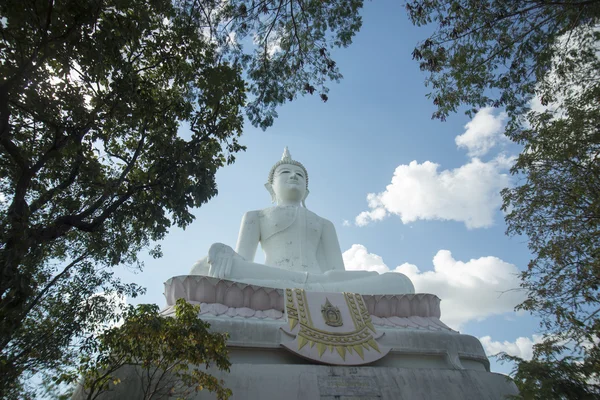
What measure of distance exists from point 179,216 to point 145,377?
1690mm

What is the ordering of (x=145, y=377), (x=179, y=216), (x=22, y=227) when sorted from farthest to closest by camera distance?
(x=179, y=216)
(x=145, y=377)
(x=22, y=227)

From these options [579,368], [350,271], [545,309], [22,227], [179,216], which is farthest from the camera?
[350,271]

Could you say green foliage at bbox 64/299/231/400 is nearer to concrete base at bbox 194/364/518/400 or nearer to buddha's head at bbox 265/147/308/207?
concrete base at bbox 194/364/518/400

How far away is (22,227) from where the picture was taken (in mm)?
3201

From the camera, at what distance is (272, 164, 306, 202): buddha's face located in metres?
9.43

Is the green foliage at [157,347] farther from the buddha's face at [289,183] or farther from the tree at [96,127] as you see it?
the buddha's face at [289,183]

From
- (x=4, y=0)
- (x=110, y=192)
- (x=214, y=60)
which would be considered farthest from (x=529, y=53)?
(x=4, y=0)

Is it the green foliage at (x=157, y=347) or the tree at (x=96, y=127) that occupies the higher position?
the tree at (x=96, y=127)

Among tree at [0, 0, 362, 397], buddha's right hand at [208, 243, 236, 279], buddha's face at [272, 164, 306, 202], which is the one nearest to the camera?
tree at [0, 0, 362, 397]

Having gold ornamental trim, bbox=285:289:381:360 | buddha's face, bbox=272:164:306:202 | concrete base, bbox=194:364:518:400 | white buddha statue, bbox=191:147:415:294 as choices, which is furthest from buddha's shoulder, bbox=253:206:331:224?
concrete base, bbox=194:364:518:400

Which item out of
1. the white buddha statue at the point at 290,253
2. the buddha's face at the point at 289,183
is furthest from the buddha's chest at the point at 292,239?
the buddha's face at the point at 289,183

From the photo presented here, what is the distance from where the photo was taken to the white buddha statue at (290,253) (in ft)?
21.8

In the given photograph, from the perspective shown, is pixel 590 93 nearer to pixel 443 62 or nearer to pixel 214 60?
pixel 443 62

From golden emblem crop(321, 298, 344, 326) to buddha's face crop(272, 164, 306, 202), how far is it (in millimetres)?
3859
